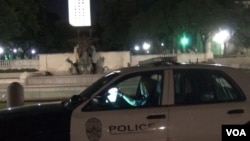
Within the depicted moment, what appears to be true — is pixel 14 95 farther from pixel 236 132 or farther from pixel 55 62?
pixel 55 62

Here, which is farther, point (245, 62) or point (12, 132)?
point (245, 62)

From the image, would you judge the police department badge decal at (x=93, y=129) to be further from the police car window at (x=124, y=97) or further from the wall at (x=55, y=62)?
the wall at (x=55, y=62)

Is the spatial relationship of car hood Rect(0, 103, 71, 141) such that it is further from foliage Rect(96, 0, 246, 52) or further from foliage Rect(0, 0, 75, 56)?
foliage Rect(96, 0, 246, 52)

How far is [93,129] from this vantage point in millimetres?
5613

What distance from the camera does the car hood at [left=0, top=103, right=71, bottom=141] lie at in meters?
5.51

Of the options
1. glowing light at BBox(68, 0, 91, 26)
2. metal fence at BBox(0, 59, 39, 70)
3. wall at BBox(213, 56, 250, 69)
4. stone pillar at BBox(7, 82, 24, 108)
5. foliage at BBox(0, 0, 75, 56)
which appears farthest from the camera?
wall at BBox(213, 56, 250, 69)

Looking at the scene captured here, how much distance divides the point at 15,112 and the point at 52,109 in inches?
18.0

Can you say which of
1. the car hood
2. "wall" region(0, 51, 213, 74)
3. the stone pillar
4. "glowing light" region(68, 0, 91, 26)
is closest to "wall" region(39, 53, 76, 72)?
"wall" region(0, 51, 213, 74)

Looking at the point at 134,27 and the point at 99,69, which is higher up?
the point at 134,27

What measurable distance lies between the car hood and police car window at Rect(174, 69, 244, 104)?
4.60 ft

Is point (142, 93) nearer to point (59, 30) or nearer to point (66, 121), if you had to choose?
point (66, 121)

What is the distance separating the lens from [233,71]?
6172 mm

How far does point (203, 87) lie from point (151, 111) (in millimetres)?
770

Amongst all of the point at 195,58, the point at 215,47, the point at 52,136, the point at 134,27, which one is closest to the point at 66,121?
the point at 52,136
